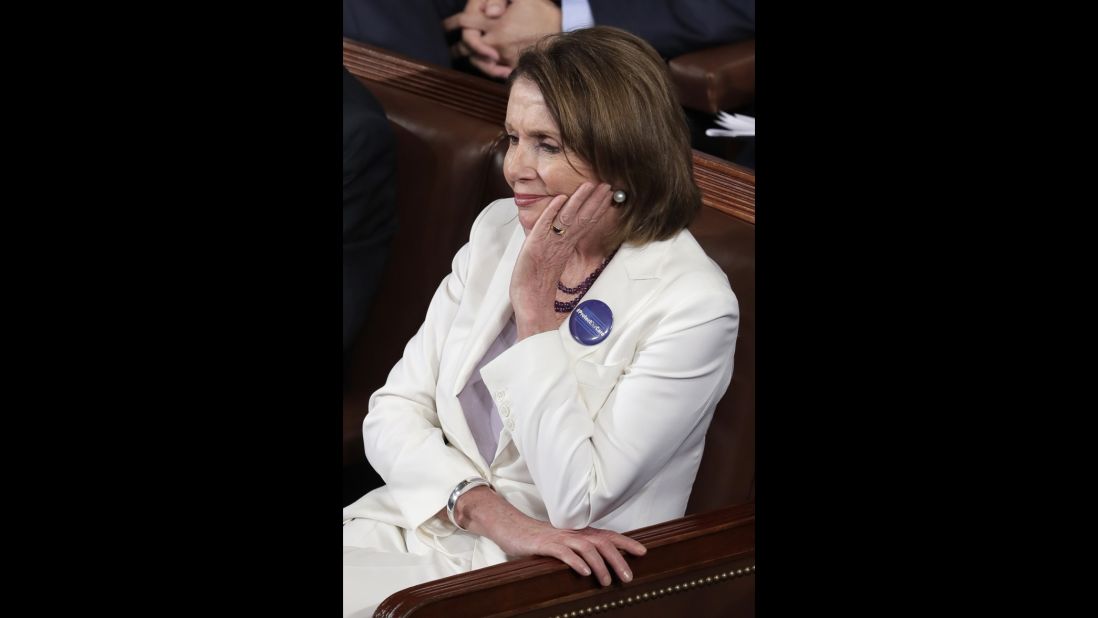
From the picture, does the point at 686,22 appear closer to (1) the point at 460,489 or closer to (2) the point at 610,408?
(2) the point at 610,408

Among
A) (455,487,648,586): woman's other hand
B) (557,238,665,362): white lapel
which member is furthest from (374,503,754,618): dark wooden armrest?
(557,238,665,362): white lapel

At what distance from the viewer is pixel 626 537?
1923 millimetres

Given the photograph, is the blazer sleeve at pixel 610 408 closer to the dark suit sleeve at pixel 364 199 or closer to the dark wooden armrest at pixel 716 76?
the dark suit sleeve at pixel 364 199

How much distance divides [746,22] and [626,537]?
3.89ft

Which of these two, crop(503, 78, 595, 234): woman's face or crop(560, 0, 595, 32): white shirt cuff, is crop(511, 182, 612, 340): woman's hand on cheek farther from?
crop(560, 0, 595, 32): white shirt cuff

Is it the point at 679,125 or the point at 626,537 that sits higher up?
the point at 679,125

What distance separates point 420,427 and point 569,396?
14.5 inches

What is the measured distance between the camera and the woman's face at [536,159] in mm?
1862

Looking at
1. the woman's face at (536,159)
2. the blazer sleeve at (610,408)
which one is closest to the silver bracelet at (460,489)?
the blazer sleeve at (610,408)

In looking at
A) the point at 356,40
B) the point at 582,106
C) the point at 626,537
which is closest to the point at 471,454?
the point at 626,537

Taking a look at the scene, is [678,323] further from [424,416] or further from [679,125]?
[424,416]
